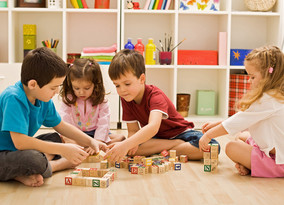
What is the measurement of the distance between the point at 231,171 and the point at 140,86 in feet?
1.94

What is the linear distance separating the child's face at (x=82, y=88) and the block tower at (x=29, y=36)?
3.88ft

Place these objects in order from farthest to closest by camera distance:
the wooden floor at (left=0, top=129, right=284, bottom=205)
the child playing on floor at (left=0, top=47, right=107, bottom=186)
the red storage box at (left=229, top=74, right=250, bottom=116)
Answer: the red storage box at (left=229, top=74, right=250, bottom=116) → the child playing on floor at (left=0, top=47, right=107, bottom=186) → the wooden floor at (left=0, top=129, right=284, bottom=205)

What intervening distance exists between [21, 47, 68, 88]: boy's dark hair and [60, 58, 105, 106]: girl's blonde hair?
0.58m

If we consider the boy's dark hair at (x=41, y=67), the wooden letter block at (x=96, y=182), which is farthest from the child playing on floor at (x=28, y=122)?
the wooden letter block at (x=96, y=182)

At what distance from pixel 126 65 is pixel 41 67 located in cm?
49

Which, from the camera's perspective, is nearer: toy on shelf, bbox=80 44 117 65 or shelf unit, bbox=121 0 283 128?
toy on shelf, bbox=80 44 117 65

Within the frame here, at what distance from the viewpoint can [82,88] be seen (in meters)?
2.21

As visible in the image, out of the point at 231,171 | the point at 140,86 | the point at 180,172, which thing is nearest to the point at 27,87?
the point at 140,86

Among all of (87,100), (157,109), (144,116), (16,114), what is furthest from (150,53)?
(16,114)

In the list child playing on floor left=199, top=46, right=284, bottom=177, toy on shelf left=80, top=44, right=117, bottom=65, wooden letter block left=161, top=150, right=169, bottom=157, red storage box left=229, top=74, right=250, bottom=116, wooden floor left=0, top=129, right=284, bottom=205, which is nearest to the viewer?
wooden floor left=0, top=129, right=284, bottom=205

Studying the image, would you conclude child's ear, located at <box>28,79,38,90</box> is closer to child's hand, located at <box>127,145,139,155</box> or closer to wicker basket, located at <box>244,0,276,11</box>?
child's hand, located at <box>127,145,139,155</box>

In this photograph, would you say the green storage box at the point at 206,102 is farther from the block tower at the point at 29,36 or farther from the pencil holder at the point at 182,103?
the block tower at the point at 29,36

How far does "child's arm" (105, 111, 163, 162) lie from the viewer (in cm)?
178

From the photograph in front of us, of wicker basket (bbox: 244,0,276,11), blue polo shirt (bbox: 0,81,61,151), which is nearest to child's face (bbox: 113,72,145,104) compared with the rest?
blue polo shirt (bbox: 0,81,61,151)
